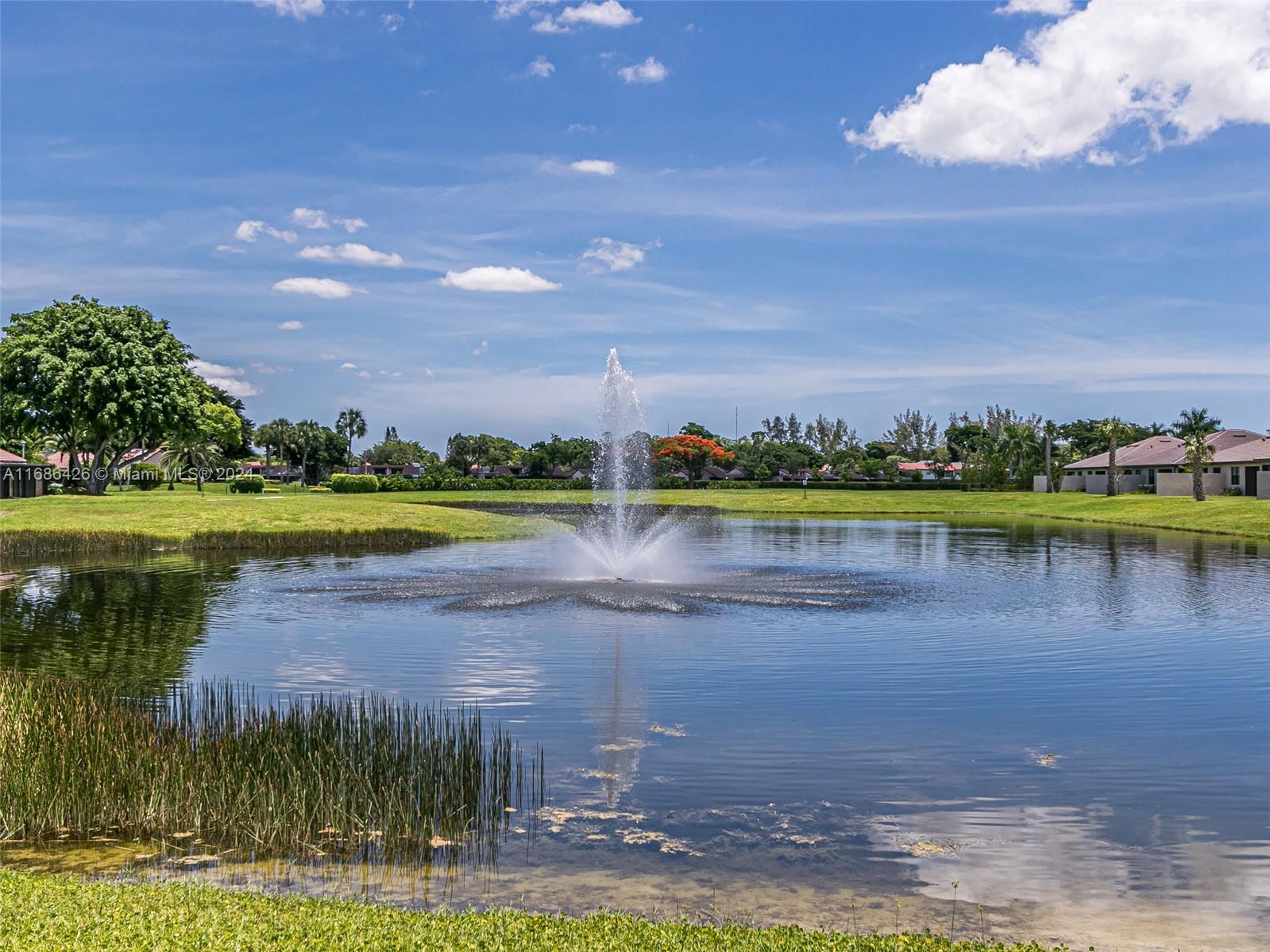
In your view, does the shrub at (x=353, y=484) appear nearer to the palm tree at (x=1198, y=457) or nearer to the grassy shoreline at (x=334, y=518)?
the grassy shoreline at (x=334, y=518)

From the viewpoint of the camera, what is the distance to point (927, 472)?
17575 centimetres

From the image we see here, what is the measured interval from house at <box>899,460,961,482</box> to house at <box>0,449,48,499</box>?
323 ft

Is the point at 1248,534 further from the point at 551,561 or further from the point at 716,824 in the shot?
the point at 716,824

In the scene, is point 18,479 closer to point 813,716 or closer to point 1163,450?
point 813,716

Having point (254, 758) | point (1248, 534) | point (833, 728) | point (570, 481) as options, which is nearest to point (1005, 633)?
point (833, 728)

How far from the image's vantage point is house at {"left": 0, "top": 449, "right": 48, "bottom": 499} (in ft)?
236

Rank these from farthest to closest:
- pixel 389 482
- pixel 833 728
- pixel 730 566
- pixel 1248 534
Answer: pixel 389 482, pixel 1248 534, pixel 730 566, pixel 833 728

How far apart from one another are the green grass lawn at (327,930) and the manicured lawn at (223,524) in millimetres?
39305

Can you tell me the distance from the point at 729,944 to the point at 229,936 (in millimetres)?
3585

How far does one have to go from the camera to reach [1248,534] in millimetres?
56750

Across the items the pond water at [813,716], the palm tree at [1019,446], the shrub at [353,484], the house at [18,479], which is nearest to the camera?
the pond water at [813,716]

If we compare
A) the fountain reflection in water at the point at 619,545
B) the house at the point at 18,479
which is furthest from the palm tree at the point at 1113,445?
the house at the point at 18,479

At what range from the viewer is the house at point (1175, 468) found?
281 ft

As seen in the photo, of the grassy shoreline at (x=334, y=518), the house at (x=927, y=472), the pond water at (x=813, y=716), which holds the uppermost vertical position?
the house at (x=927, y=472)
